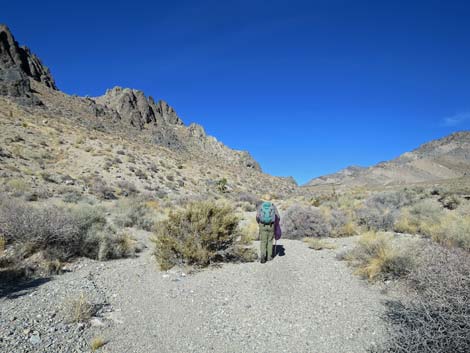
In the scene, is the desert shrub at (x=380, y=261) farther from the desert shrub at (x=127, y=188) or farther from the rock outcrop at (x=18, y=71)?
the rock outcrop at (x=18, y=71)

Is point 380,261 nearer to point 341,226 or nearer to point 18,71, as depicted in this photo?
point 341,226

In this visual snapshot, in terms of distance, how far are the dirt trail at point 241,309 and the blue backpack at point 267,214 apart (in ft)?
3.84

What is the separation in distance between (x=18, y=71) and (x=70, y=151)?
24.5 metres

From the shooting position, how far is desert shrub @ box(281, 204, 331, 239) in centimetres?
1160

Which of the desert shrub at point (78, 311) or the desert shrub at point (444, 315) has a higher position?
the desert shrub at point (444, 315)

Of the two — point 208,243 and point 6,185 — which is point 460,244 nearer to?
point 208,243

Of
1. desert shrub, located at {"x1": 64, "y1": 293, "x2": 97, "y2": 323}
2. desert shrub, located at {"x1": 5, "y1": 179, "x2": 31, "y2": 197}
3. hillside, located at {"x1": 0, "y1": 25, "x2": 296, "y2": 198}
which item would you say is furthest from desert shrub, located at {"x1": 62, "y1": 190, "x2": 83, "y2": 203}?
desert shrub, located at {"x1": 64, "y1": 293, "x2": 97, "y2": 323}

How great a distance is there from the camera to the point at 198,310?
17.4ft

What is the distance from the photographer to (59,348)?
3848 millimetres

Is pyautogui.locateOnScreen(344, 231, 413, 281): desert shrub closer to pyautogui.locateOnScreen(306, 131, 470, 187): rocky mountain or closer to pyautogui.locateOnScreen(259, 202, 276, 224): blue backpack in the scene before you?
pyautogui.locateOnScreen(259, 202, 276, 224): blue backpack

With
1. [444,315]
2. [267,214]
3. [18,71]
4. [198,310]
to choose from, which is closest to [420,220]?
[267,214]

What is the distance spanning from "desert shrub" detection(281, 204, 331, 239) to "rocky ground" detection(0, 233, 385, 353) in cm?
405

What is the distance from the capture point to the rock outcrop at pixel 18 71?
3631 centimetres

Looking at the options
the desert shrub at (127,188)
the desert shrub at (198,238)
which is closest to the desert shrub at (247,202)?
the desert shrub at (127,188)
